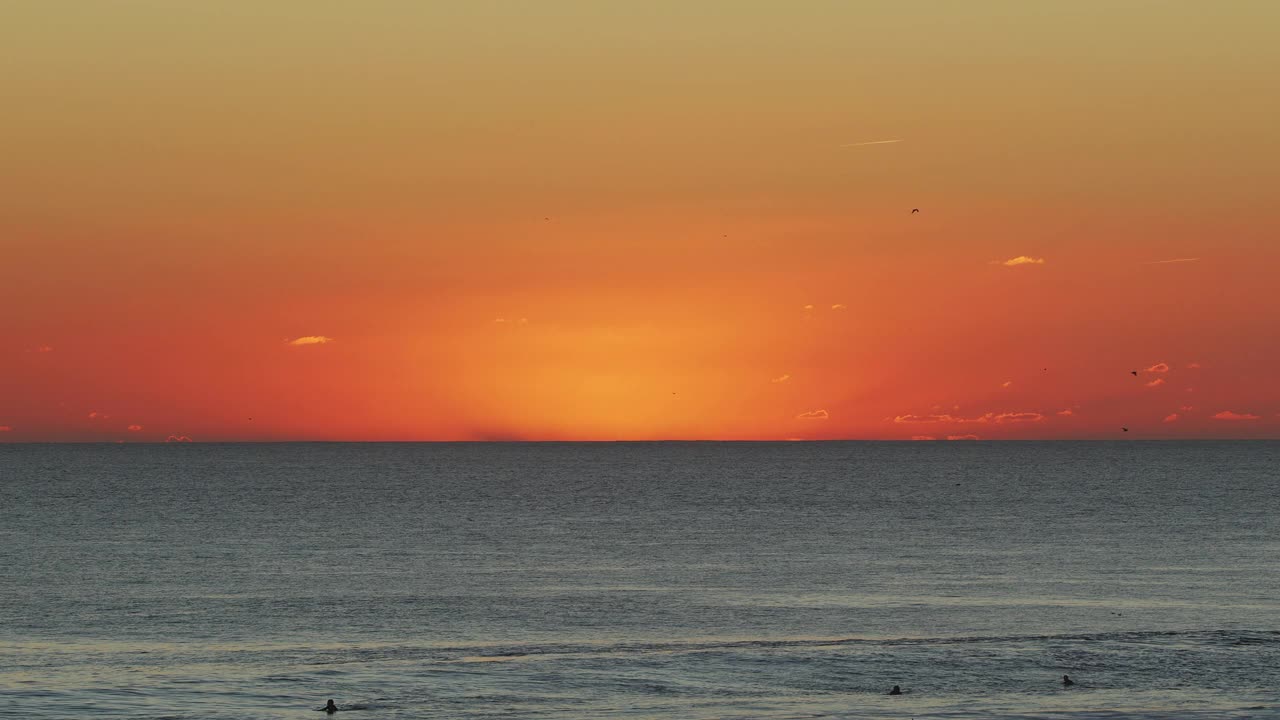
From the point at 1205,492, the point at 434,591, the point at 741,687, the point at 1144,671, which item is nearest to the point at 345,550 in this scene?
the point at 434,591

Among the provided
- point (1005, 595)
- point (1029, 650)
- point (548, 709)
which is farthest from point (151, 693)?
point (1005, 595)

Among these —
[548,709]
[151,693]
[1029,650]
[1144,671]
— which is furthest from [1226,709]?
[151,693]

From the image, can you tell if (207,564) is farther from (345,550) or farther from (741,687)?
(741,687)

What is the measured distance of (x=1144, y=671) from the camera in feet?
155

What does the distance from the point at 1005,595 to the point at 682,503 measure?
316 ft

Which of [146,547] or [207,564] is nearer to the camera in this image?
[207,564]

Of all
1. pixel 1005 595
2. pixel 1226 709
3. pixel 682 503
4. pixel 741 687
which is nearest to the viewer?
pixel 1226 709

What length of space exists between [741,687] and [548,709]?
698 cm

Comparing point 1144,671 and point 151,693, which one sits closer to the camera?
point 151,693

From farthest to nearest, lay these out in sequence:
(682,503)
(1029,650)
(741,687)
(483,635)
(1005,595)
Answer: (682,503)
(1005,595)
(483,635)
(1029,650)
(741,687)


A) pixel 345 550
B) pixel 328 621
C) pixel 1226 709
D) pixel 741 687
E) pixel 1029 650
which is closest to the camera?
pixel 1226 709

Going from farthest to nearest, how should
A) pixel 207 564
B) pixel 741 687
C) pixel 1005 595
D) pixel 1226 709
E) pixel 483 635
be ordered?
1. pixel 207 564
2. pixel 1005 595
3. pixel 483 635
4. pixel 741 687
5. pixel 1226 709

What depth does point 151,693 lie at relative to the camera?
145 feet

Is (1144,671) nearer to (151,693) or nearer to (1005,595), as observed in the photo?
(1005,595)
